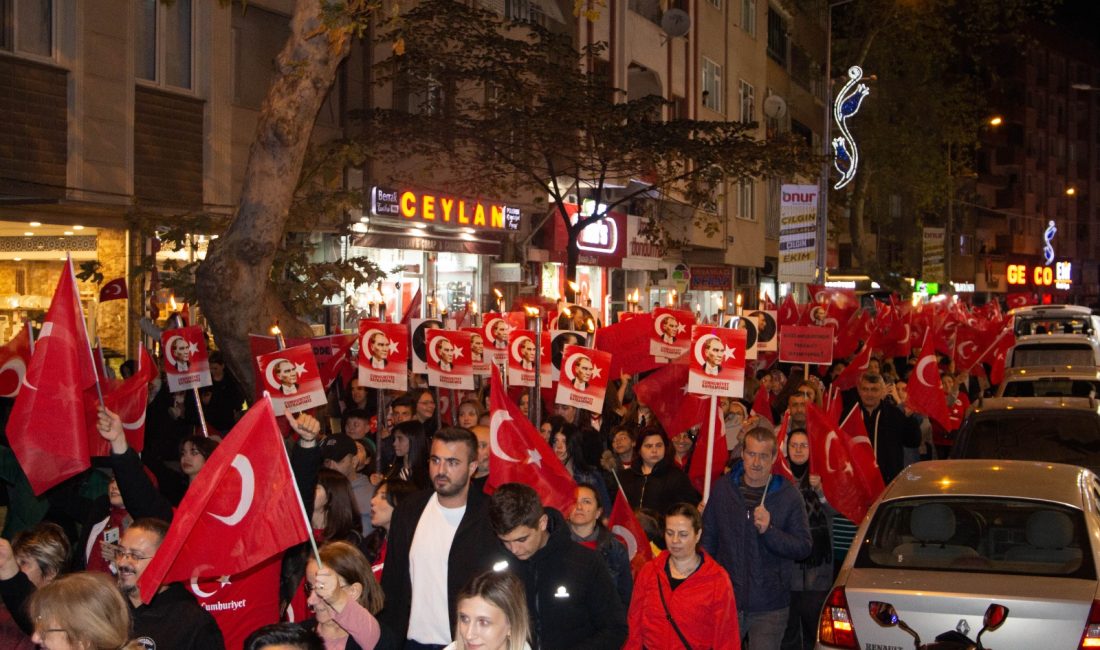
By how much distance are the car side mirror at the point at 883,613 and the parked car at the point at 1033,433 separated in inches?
176

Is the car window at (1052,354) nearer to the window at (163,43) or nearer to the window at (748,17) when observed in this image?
the window at (163,43)

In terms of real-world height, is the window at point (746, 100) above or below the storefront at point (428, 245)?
above

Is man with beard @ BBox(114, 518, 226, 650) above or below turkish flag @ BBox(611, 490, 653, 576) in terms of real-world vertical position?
above

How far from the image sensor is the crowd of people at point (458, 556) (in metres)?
4.57

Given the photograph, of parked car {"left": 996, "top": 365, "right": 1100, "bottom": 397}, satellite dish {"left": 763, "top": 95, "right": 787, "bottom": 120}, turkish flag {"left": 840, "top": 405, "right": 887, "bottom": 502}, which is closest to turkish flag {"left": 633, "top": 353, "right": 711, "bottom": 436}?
turkish flag {"left": 840, "top": 405, "right": 887, "bottom": 502}

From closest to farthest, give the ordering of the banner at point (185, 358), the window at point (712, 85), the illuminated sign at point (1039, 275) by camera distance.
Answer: the banner at point (185, 358) → the window at point (712, 85) → the illuminated sign at point (1039, 275)

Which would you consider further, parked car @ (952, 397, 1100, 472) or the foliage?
the foliage

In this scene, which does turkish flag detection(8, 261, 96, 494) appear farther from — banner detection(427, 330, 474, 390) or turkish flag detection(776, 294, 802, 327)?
turkish flag detection(776, 294, 802, 327)

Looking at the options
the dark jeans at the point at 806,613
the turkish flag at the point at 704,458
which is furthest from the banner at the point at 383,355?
the dark jeans at the point at 806,613

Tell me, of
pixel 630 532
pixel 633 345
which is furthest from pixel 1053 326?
pixel 630 532

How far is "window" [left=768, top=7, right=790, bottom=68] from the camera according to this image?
145 feet

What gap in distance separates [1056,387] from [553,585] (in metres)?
10.7

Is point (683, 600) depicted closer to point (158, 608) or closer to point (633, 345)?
point (158, 608)

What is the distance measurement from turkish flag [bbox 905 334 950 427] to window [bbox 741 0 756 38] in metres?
28.2
